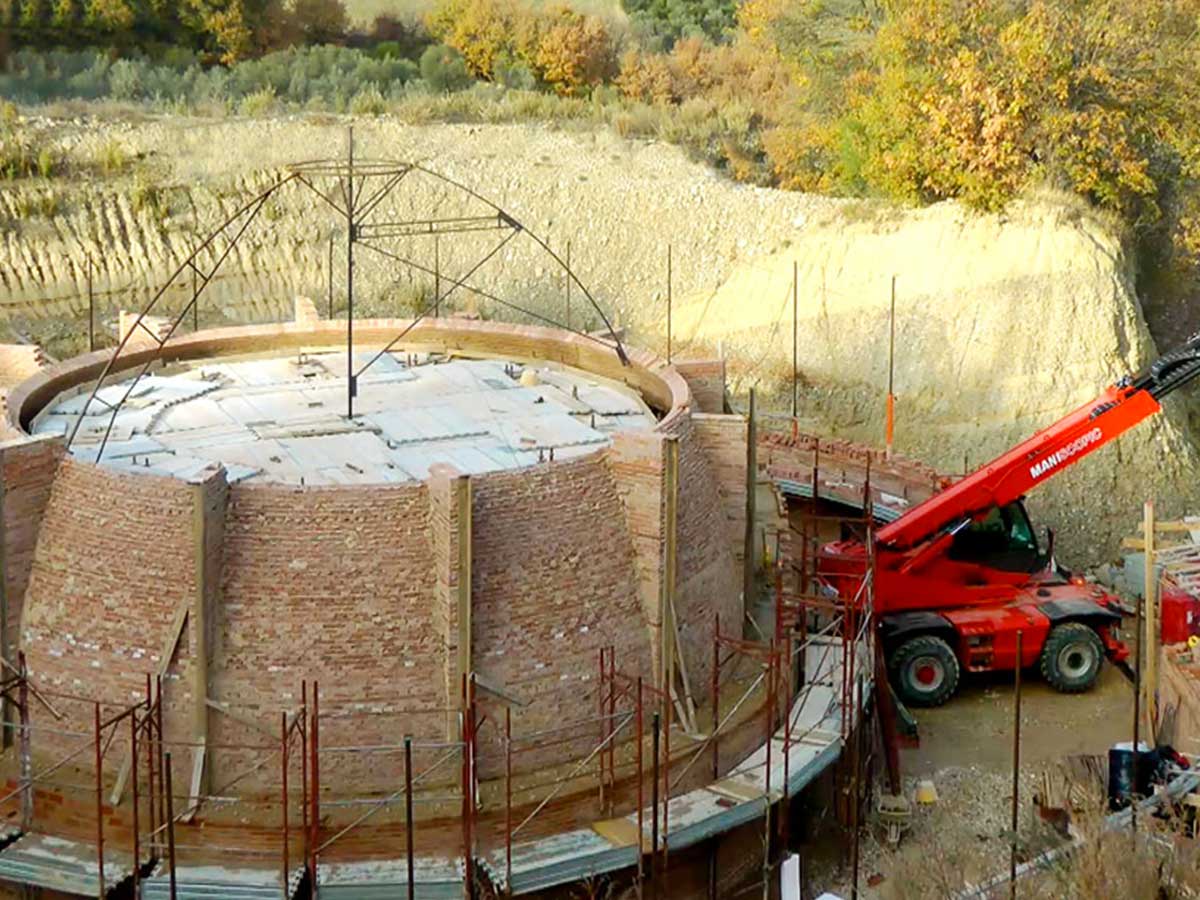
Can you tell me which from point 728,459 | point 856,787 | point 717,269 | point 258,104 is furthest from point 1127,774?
point 258,104

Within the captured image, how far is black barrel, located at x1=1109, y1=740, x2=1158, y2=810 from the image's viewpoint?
22047 mm

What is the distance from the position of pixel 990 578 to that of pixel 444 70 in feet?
105

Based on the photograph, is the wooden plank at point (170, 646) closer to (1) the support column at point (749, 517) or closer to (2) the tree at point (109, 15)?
(1) the support column at point (749, 517)

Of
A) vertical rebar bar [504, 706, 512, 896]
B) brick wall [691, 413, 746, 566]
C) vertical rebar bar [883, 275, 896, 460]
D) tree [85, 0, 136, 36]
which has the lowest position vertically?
vertical rebar bar [504, 706, 512, 896]

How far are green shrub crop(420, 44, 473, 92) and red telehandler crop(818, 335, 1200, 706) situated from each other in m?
30.4

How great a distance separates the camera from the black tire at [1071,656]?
89.2 ft

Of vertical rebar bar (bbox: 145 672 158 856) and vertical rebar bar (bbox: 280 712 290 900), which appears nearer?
vertical rebar bar (bbox: 280 712 290 900)

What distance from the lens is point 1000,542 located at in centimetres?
2772

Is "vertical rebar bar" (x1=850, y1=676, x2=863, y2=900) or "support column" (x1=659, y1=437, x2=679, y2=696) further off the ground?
"support column" (x1=659, y1=437, x2=679, y2=696)

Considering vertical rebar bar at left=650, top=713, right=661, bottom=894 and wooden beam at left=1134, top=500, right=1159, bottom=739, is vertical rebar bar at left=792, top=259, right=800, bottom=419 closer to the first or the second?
wooden beam at left=1134, top=500, right=1159, bottom=739

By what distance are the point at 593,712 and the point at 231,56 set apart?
36218 millimetres

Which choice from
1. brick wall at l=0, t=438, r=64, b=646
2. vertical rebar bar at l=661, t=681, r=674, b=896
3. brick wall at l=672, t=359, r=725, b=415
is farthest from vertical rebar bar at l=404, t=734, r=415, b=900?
brick wall at l=672, t=359, r=725, b=415

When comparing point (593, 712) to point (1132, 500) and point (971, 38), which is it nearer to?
point (1132, 500)

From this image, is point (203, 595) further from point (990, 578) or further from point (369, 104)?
point (369, 104)
